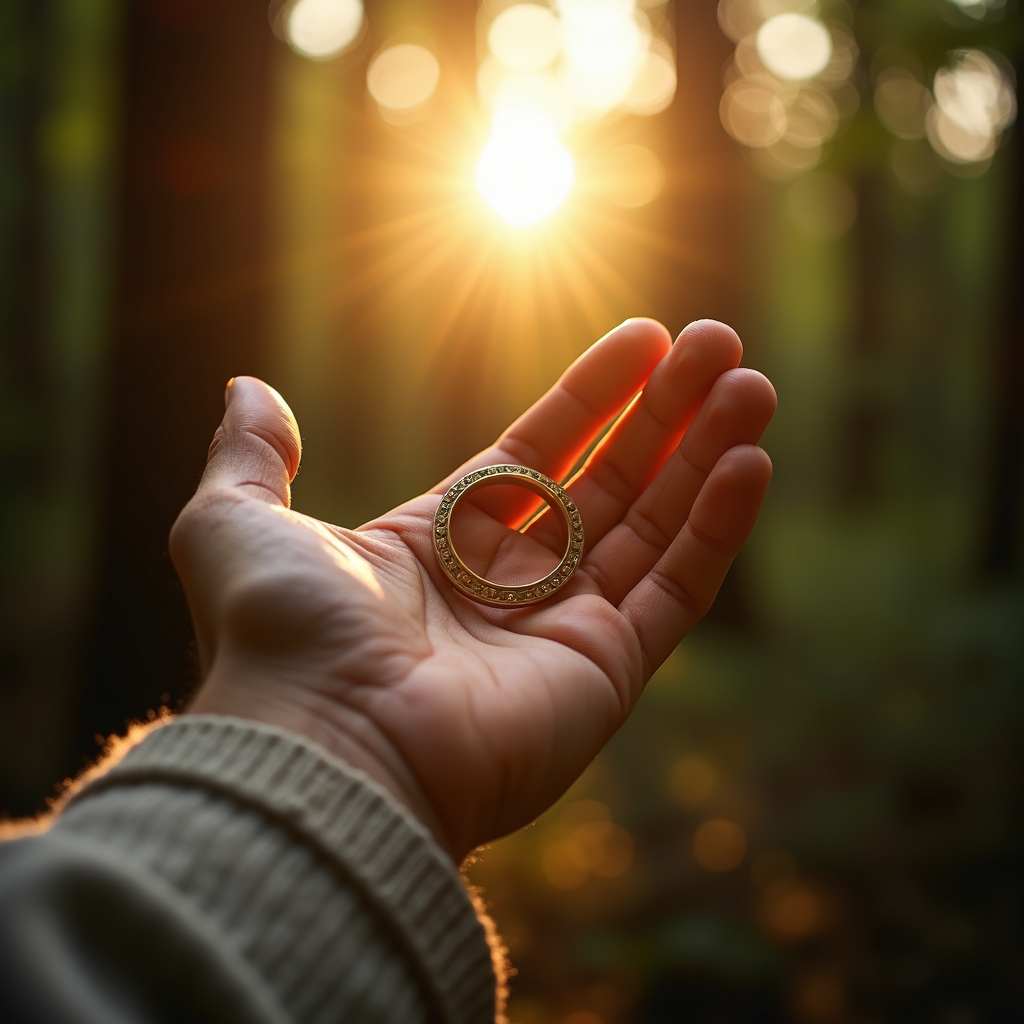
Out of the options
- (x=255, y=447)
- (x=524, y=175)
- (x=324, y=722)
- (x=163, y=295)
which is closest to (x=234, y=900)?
(x=324, y=722)

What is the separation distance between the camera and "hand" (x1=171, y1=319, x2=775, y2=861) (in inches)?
70.2

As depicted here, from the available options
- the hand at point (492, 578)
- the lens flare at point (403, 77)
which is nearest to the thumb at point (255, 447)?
the hand at point (492, 578)

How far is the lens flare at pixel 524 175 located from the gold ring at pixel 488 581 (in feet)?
6.99

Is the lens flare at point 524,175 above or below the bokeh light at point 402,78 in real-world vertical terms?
below

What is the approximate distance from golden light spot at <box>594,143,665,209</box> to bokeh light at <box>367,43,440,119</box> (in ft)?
14.7

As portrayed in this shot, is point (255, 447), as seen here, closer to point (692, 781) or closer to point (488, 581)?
point (488, 581)

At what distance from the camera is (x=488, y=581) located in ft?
8.03

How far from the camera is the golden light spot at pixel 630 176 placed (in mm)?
6293

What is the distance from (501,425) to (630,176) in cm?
459

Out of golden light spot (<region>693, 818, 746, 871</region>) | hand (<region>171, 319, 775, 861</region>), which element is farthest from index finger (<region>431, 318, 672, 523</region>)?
golden light spot (<region>693, 818, 746, 871</region>)

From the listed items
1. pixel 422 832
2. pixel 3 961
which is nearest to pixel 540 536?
pixel 422 832

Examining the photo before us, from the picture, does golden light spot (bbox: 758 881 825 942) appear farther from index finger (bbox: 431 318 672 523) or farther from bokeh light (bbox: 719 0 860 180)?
bokeh light (bbox: 719 0 860 180)

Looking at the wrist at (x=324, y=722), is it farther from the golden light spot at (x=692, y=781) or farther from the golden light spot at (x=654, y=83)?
the golden light spot at (x=654, y=83)

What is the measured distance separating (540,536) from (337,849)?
4.69ft
